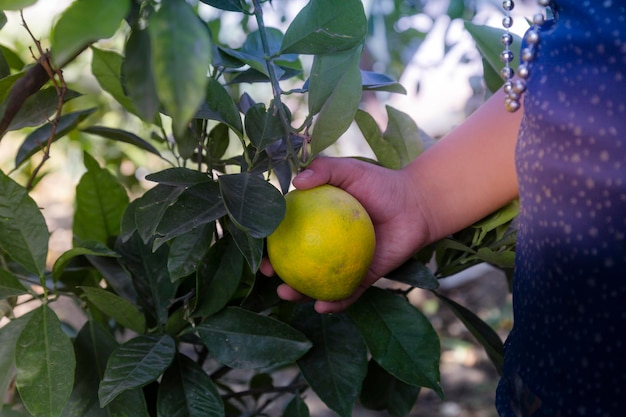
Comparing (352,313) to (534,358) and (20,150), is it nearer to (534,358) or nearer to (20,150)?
(534,358)

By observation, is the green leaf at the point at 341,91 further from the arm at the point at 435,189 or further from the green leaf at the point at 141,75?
the green leaf at the point at 141,75

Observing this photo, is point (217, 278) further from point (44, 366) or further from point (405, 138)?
point (405, 138)

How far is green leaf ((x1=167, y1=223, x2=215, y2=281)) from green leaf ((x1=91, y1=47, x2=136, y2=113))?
21 centimetres

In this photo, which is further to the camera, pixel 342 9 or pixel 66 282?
pixel 66 282

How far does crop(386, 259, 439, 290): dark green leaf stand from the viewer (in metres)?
0.76

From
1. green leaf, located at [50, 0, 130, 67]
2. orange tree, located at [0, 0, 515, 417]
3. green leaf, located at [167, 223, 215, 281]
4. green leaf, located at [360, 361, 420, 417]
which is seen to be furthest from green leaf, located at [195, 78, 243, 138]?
green leaf, located at [360, 361, 420, 417]

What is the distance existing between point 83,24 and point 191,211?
0.30 meters

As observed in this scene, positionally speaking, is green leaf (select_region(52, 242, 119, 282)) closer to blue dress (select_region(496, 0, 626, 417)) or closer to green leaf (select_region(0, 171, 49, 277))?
green leaf (select_region(0, 171, 49, 277))

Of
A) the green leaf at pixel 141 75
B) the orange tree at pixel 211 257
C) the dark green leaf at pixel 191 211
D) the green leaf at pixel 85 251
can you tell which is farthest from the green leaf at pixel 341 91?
the green leaf at pixel 141 75

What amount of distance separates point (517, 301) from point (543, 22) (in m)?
0.25

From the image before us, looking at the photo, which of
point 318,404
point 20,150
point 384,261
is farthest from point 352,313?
point 318,404

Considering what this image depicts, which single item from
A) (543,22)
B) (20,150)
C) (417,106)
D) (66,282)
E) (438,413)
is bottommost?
(438,413)

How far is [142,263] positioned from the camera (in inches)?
32.0

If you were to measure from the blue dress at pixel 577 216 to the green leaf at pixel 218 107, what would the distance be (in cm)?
26
